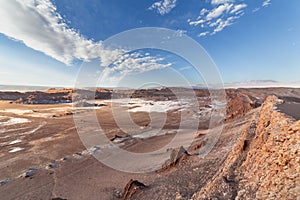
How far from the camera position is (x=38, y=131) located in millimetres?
21297

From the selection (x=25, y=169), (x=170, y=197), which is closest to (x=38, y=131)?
(x=25, y=169)

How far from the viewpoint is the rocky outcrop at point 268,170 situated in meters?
3.62

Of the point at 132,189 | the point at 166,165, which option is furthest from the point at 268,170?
the point at 166,165

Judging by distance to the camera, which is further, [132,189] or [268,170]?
[132,189]

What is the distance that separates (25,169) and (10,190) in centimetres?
248

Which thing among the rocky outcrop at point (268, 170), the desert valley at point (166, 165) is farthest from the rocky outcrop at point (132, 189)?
the rocky outcrop at point (268, 170)

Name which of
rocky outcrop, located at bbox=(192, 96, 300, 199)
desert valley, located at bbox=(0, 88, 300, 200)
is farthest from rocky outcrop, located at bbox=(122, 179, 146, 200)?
rocky outcrop, located at bbox=(192, 96, 300, 199)

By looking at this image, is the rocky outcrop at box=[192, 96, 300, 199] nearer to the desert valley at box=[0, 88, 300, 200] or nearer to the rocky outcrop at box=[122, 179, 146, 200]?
the desert valley at box=[0, 88, 300, 200]

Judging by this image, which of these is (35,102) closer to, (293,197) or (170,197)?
(170,197)

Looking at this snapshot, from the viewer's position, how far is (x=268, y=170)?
4.42 m

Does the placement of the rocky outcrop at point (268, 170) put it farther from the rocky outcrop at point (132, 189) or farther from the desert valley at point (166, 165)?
the rocky outcrop at point (132, 189)

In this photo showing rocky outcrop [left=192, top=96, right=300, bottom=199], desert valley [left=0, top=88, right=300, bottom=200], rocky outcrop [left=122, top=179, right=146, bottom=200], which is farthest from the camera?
rocky outcrop [left=122, top=179, right=146, bottom=200]

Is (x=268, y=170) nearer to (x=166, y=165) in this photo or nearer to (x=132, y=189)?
(x=132, y=189)

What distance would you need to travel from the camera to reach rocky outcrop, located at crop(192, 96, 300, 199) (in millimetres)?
3625
